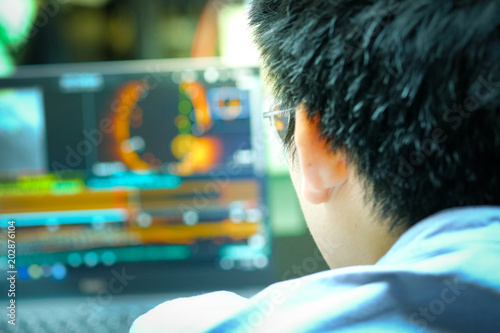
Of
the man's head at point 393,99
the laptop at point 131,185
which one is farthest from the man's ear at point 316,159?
the laptop at point 131,185

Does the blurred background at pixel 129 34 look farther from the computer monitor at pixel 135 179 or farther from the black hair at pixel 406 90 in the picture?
the black hair at pixel 406 90

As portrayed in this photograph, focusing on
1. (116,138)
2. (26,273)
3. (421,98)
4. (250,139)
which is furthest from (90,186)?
(421,98)

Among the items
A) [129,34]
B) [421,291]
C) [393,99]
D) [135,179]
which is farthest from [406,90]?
[129,34]

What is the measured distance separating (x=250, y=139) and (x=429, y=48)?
2.20ft

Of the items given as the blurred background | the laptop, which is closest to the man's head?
the laptop

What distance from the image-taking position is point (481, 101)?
30cm

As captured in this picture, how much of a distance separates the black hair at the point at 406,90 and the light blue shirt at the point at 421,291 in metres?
0.02

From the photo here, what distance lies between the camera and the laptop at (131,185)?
3.15 ft

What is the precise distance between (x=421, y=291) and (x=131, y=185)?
739 mm

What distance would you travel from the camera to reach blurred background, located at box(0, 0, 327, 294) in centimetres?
106

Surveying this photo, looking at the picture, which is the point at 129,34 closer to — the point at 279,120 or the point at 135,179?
the point at 135,179

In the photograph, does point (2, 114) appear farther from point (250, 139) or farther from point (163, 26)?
point (250, 139)

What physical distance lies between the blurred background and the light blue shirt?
73 cm

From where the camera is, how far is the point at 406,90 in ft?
1.02
